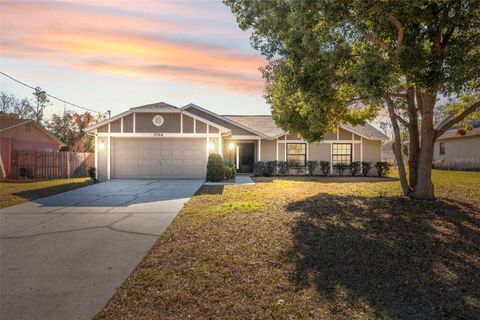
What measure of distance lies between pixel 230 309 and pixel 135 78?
49.1 ft

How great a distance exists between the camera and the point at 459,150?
3017cm

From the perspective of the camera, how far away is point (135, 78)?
16172 mm

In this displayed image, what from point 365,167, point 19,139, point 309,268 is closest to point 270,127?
point 365,167

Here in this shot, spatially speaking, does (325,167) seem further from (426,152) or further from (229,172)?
(426,152)

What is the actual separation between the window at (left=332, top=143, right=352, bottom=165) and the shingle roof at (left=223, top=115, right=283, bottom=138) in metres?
4.33

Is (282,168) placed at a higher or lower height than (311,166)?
lower

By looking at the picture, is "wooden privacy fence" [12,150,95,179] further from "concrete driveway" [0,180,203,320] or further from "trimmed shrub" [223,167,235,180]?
"concrete driveway" [0,180,203,320]

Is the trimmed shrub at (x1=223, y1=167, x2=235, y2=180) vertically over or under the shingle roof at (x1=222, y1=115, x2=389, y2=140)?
under

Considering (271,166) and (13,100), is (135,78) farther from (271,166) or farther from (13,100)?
(13,100)

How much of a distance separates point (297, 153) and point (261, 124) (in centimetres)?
478

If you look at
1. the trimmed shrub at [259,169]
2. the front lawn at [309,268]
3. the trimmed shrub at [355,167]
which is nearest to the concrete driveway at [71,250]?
the front lawn at [309,268]

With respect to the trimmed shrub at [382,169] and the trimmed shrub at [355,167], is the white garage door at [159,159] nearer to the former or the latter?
the trimmed shrub at [355,167]

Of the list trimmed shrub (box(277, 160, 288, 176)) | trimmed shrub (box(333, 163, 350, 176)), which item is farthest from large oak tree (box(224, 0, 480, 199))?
trimmed shrub (box(333, 163, 350, 176))

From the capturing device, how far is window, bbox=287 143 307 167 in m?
23.5
